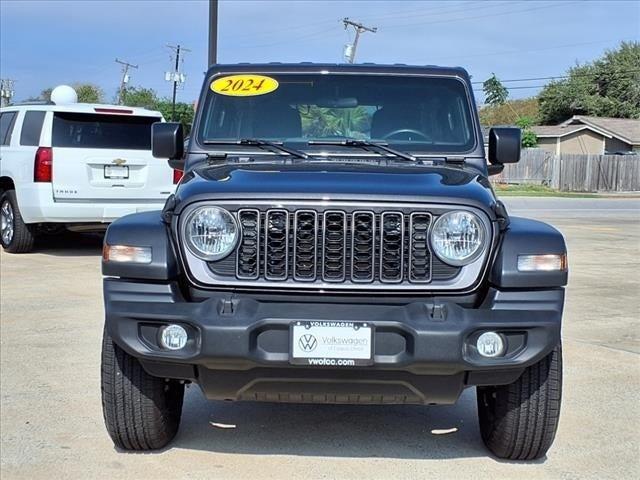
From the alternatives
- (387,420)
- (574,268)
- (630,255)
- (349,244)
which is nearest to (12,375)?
(387,420)

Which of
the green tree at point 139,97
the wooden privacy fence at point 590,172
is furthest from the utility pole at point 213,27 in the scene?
the green tree at point 139,97

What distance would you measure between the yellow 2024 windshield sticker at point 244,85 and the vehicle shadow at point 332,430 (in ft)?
5.98

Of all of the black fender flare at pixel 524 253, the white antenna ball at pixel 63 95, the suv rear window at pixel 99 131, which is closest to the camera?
the black fender flare at pixel 524 253

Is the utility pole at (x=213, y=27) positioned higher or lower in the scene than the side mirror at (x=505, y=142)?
higher

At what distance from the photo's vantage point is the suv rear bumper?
10.7 meters

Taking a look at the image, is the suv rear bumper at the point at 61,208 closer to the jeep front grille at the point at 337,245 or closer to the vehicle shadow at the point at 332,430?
the vehicle shadow at the point at 332,430

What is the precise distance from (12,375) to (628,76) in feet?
216

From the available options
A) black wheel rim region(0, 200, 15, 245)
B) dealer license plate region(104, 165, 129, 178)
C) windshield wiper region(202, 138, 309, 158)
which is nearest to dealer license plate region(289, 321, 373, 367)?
windshield wiper region(202, 138, 309, 158)

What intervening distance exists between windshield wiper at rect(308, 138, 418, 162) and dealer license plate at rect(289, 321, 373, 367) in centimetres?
134

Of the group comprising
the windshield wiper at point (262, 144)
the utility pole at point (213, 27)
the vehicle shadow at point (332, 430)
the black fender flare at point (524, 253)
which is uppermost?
the utility pole at point (213, 27)

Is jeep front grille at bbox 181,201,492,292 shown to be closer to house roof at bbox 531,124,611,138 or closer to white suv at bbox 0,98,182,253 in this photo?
white suv at bbox 0,98,182,253

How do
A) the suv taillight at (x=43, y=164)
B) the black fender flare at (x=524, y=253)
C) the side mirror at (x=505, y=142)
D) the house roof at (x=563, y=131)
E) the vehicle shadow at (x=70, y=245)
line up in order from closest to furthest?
the black fender flare at (x=524, y=253) < the side mirror at (x=505, y=142) < the suv taillight at (x=43, y=164) < the vehicle shadow at (x=70, y=245) < the house roof at (x=563, y=131)

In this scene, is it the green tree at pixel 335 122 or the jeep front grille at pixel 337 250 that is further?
the green tree at pixel 335 122

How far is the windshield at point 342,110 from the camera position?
487 centimetres
